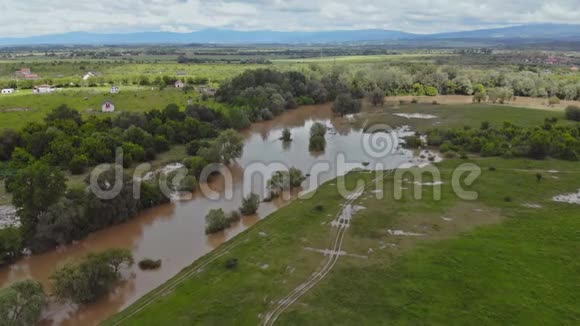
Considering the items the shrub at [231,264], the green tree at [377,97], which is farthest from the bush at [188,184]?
the green tree at [377,97]

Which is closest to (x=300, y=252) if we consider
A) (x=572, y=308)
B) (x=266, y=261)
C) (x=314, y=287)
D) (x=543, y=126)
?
(x=266, y=261)

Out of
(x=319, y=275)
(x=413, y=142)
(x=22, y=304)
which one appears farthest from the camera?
(x=413, y=142)

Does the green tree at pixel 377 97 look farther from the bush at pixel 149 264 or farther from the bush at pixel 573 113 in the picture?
the bush at pixel 149 264

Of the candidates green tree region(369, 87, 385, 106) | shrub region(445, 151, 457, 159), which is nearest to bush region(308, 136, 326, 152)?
shrub region(445, 151, 457, 159)

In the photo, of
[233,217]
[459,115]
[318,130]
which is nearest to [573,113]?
[459,115]

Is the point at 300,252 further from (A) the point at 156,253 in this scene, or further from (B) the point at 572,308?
(B) the point at 572,308

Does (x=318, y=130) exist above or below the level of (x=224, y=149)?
above

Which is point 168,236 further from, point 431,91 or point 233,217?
point 431,91
